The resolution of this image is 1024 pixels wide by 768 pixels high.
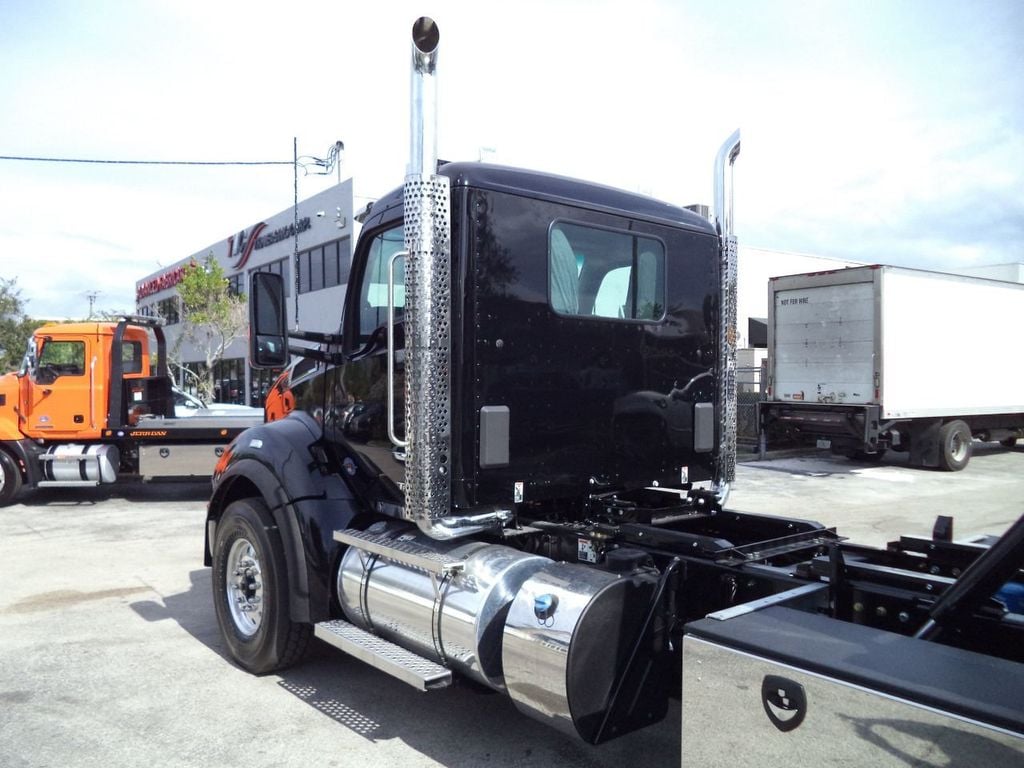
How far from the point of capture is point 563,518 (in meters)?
4.33

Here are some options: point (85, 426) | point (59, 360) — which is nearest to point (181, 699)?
point (85, 426)

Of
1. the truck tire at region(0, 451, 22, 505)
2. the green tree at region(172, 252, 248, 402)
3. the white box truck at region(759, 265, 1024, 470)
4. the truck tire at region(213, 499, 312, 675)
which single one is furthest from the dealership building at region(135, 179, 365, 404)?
the truck tire at region(213, 499, 312, 675)

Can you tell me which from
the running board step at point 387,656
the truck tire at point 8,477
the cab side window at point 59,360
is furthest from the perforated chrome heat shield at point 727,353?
the truck tire at point 8,477

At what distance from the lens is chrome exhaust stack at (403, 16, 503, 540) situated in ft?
11.6

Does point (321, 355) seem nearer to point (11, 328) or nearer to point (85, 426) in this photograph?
point (85, 426)

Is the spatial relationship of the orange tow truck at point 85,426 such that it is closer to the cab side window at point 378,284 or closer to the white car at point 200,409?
the white car at point 200,409

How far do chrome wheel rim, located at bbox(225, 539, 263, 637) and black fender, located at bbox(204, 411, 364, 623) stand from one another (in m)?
0.40

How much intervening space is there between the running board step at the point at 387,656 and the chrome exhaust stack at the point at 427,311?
0.58 m

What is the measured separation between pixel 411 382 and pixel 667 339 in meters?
1.59

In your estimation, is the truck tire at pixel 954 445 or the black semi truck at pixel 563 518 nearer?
the black semi truck at pixel 563 518

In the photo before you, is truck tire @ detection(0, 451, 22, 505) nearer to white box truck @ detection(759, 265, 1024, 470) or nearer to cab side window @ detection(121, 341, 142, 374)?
cab side window @ detection(121, 341, 142, 374)

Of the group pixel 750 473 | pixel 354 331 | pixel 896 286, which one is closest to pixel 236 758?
pixel 354 331

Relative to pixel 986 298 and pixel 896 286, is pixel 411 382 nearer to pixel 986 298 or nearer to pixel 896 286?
pixel 896 286

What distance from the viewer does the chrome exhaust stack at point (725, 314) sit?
481cm
